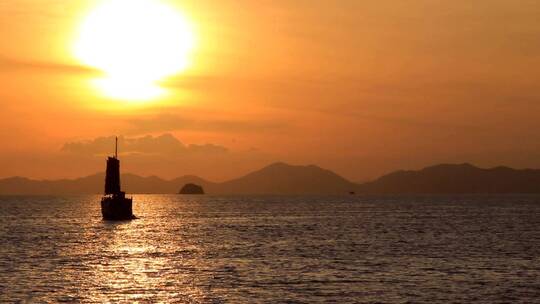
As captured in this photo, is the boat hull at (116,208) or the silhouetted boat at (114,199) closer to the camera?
the silhouetted boat at (114,199)

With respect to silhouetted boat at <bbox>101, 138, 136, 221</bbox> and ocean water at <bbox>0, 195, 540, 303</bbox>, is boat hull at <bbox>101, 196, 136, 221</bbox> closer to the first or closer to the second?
silhouetted boat at <bbox>101, 138, 136, 221</bbox>

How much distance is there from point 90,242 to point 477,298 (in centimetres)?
6023

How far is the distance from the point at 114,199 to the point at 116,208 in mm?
2388

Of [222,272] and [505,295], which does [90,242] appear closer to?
[222,272]

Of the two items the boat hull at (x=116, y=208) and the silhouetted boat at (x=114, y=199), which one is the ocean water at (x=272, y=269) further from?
the boat hull at (x=116, y=208)

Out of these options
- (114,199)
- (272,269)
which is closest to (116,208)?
(114,199)

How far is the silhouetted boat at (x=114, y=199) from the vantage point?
13925 cm

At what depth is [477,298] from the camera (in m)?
48.7

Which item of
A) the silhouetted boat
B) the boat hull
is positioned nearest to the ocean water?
the silhouetted boat

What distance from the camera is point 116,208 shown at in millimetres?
146750

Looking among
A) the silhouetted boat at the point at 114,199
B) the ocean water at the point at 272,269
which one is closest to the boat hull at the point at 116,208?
the silhouetted boat at the point at 114,199

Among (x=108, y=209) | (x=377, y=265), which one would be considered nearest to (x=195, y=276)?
(x=377, y=265)

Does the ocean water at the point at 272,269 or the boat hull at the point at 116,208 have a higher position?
the boat hull at the point at 116,208

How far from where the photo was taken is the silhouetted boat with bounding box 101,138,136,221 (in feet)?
457
